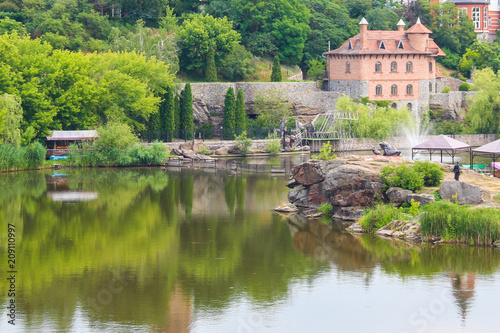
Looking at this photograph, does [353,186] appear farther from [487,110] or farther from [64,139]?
[487,110]

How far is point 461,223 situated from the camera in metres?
28.8

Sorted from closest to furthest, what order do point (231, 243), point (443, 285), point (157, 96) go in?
point (443, 285)
point (231, 243)
point (157, 96)

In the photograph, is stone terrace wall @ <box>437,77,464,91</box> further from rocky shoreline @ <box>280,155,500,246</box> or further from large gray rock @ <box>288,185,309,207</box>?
large gray rock @ <box>288,185,309,207</box>

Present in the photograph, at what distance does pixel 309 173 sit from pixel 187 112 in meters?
29.5

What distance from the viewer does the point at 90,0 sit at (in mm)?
77500

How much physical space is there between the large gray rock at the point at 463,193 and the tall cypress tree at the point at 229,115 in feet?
119

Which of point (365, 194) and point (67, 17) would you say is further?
point (67, 17)

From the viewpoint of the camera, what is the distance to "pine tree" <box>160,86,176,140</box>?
205 ft

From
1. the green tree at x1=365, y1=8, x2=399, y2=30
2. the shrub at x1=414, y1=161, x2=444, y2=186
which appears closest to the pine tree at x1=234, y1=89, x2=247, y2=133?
the green tree at x1=365, y1=8, x2=399, y2=30

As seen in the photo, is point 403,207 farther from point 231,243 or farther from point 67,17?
point 67,17

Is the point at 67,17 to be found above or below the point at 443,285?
above

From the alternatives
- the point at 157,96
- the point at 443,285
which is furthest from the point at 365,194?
the point at 157,96

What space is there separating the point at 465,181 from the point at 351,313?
44.6 feet

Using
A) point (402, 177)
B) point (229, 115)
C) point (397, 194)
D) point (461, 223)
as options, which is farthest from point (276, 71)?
point (461, 223)
